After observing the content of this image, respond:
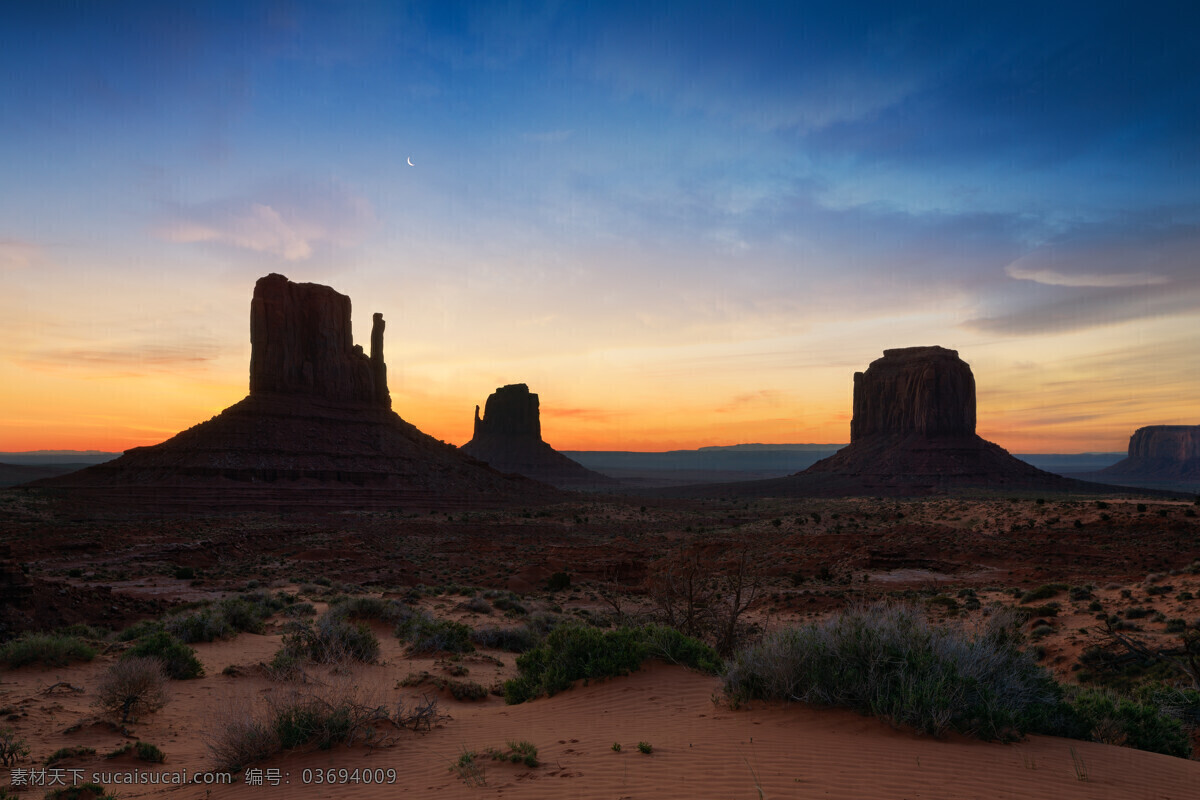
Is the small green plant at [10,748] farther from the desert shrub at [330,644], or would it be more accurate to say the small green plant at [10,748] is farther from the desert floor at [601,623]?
the desert shrub at [330,644]

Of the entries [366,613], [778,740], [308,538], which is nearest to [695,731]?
[778,740]

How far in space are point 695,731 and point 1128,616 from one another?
43.3 ft

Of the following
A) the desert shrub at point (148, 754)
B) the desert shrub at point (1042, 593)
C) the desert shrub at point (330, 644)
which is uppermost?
the desert shrub at point (148, 754)

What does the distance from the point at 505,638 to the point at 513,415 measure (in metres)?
127

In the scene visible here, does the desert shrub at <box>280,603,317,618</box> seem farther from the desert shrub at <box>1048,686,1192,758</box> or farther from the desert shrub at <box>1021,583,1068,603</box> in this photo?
the desert shrub at <box>1021,583,1068,603</box>

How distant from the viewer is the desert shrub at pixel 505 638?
43.7 feet

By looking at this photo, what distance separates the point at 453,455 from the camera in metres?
78.3

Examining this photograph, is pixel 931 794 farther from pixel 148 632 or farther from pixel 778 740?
pixel 148 632

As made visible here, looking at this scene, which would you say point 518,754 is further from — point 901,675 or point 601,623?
Answer: point 601,623

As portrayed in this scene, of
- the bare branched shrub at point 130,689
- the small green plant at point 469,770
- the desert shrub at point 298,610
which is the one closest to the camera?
the small green plant at point 469,770

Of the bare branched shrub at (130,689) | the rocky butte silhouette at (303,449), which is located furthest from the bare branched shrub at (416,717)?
the rocky butte silhouette at (303,449)

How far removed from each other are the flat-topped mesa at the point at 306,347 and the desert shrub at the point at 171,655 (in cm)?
7011

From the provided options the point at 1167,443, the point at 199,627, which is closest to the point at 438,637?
the point at 199,627

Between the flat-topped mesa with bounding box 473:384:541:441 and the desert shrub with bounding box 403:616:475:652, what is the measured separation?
125 m
